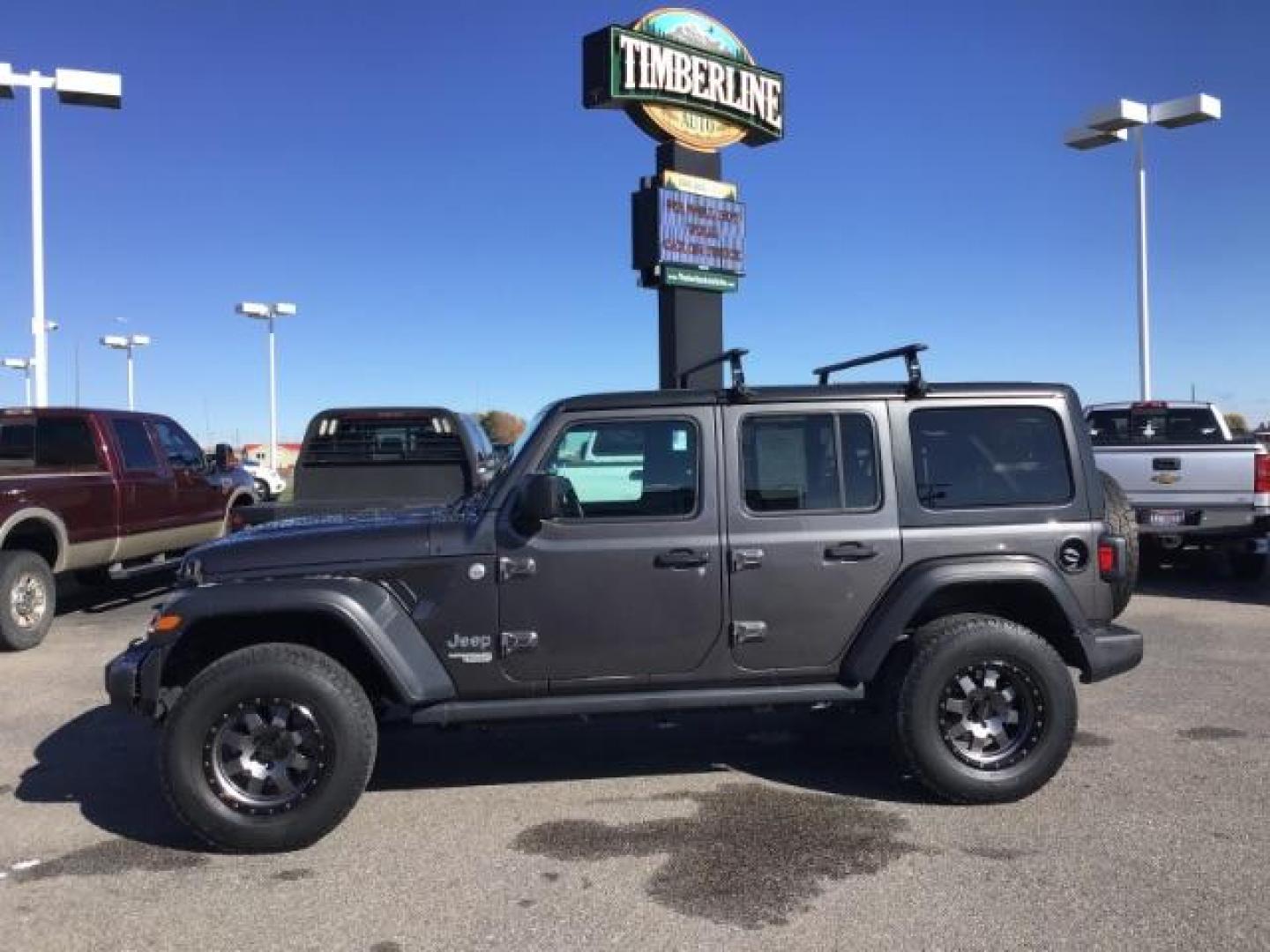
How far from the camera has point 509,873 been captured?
411cm

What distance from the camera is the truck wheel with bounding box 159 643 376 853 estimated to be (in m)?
4.33

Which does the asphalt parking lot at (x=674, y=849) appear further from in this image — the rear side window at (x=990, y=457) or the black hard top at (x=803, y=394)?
the black hard top at (x=803, y=394)

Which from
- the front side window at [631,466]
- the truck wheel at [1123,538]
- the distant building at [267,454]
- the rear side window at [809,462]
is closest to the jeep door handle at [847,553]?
the rear side window at [809,462]

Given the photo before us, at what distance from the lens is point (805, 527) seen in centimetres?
483

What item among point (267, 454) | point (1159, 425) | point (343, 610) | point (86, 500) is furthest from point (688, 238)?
point (267, 454)

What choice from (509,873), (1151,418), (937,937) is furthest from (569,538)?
(1151,418)

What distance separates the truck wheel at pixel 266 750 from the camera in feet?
14.2

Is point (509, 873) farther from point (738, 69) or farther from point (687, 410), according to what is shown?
point (738, 69)

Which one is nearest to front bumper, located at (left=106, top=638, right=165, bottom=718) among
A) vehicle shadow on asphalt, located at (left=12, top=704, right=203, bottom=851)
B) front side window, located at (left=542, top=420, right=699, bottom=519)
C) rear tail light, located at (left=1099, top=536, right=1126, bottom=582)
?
vehicle shadow on asphalt, located at (left=12, top=704, right=203, bottom=851)

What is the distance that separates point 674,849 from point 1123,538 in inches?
100

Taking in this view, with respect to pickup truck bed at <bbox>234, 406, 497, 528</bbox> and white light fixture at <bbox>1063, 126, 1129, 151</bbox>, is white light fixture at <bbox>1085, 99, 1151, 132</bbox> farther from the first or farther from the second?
pickup truck bed at <bbox>234, 406, 497, 528</bbox>

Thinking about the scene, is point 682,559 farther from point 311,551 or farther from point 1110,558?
point 1110,558

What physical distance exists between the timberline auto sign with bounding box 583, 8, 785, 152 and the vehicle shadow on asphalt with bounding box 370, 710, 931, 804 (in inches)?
492

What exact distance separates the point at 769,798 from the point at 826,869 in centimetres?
82
